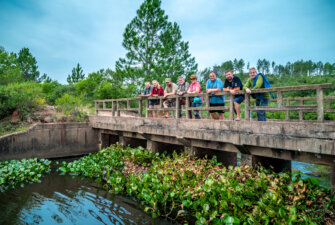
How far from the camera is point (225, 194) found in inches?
197

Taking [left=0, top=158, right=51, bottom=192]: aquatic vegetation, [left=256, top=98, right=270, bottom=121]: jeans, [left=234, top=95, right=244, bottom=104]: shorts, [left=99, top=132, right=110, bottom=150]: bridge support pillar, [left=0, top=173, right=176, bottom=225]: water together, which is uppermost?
[left=234, top=95, right=244, bottom=104]: shorts

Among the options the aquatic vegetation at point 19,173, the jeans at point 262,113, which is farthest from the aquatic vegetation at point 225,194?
the aquatic vegetation at point 19,173

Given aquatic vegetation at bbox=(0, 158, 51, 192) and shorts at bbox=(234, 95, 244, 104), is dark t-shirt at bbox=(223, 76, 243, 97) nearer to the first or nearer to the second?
shorts at bbox=(234, 95, 244, 104)

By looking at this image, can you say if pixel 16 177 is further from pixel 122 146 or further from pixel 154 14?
pixel 154 14

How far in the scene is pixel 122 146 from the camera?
35.3ft

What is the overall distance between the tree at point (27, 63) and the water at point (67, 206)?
31191 mm

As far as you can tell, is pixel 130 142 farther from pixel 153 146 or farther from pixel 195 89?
pixel 195 89

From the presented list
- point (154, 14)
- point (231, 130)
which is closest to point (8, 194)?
point (231, 130)

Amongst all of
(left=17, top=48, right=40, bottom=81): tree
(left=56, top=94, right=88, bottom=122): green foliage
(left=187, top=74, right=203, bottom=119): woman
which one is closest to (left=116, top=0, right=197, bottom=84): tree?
(left=56, top=94, right=88, bottom=122): green foliage

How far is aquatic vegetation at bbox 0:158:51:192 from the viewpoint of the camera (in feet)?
26.7

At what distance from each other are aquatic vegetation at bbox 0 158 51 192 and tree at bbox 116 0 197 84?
12761 millimetres

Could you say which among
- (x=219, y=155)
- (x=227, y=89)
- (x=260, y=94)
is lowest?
(x=219, y=155)

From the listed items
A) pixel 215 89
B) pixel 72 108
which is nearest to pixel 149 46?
pixel 72 108

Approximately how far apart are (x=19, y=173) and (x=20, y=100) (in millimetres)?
5834
